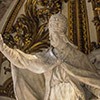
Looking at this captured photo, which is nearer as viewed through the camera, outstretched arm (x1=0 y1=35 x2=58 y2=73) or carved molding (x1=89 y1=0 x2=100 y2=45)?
outstretched arm (x1=0 y1=35 x2=58 y2=73)

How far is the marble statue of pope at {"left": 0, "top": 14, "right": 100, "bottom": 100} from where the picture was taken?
8.07 feet

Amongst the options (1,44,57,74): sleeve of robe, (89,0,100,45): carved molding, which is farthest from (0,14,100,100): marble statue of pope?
(89,0,100,45): carved molding

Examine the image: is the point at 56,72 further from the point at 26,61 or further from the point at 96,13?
the point at 96,13

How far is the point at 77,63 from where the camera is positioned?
8.26ft

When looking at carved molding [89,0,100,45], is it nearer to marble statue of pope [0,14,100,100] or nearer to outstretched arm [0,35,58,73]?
marble statue of pope [0,14,100,100]

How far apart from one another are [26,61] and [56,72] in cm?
18

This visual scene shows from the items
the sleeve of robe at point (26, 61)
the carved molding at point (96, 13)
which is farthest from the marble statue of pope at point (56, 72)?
the carved molding at point (96, 13)

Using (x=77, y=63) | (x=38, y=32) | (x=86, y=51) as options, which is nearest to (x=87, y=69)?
(x=77, y=63)

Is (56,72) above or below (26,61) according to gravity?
below

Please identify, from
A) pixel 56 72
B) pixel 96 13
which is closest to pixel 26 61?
pixel 56 72

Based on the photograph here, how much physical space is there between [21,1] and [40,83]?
107 cm

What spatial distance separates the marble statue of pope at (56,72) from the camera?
2.46 meters

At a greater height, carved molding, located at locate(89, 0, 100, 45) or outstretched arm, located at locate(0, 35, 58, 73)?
outstretched arm, located at locate(0, 35, 58, 73)

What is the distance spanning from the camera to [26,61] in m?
2.47
